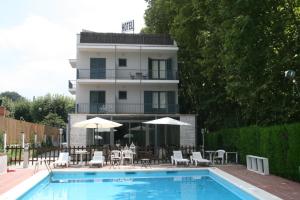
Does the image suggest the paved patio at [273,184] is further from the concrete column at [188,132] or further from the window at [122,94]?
the window at [122,94]

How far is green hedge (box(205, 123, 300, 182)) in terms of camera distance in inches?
637

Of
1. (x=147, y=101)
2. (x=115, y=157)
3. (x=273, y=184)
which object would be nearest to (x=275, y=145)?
(x=273, y=184)

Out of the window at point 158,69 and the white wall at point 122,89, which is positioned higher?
the window at point 158,69

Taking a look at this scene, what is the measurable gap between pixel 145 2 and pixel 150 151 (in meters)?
19.2

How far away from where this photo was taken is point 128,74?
36312 mm

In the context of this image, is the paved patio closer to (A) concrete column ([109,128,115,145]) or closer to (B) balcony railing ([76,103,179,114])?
(B) balcony railing ([76,103,179,114])

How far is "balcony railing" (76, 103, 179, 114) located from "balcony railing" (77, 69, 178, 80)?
222cm

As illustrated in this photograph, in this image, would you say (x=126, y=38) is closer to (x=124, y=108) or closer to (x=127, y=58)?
(x=127, y=58)

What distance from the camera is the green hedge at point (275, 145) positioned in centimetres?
1619

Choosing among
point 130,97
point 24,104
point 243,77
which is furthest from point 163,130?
point 24,104

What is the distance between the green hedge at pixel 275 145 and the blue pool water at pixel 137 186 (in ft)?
7.77

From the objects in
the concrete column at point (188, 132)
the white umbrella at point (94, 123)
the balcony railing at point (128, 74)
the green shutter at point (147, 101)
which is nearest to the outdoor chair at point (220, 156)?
the white umbrella at point (94, 123)

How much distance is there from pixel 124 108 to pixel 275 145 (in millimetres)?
19017

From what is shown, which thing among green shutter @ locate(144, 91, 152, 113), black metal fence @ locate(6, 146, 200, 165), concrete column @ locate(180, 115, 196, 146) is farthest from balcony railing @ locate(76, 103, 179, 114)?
black metal fence @ locate(6, 146, 200, 165)
